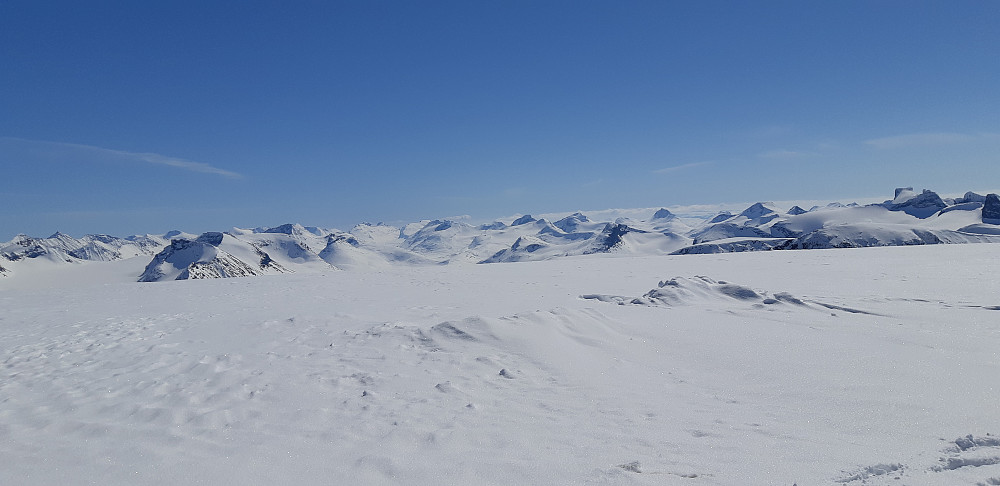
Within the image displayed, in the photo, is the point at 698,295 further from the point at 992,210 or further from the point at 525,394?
the point at 992,210

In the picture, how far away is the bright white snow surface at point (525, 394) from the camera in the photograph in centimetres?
445

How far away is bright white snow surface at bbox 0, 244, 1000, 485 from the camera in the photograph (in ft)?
14.6

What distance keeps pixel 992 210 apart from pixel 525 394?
9692 inches

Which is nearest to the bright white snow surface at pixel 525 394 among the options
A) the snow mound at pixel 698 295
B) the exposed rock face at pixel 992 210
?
the snow mound at pixel 698 295

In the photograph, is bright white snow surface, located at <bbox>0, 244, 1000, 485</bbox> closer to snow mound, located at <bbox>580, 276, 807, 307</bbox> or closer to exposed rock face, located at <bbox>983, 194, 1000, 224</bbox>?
snow mound, located at <bbox>580, 276, 807, 307</bbox>

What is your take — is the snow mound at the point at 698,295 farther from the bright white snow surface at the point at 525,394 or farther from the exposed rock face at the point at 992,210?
the exposed rock face at the point at 992,210

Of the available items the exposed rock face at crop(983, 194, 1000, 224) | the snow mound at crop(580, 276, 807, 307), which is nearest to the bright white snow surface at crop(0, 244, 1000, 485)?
the snow mound at crop(580, 276, 807, 307)

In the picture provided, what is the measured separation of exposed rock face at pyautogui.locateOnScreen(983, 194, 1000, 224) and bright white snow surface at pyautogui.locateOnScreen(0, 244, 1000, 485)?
22498 centimetres

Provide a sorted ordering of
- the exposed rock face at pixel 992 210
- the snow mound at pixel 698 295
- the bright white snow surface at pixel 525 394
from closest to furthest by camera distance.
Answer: the bright white snow surface at pixel 525 394, the snow mound at pixel 698 295, the exposed rock face at pixel 992 210

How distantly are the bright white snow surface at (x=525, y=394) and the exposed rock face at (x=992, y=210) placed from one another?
738ft

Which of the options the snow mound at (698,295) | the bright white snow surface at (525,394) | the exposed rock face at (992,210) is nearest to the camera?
the bright white snow surface at (525,394)

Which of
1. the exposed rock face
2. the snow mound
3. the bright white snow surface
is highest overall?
the exposed rock face

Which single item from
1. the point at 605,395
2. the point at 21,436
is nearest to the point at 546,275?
the point at 605,395

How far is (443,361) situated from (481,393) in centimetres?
168
